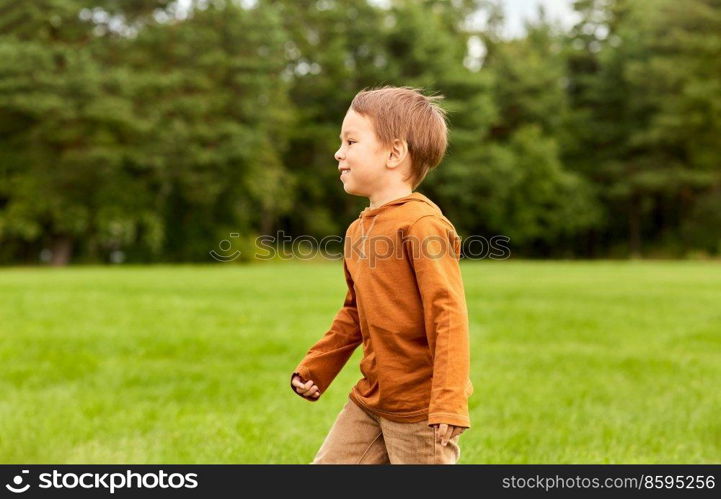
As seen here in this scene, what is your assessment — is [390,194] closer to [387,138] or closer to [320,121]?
[387,138]

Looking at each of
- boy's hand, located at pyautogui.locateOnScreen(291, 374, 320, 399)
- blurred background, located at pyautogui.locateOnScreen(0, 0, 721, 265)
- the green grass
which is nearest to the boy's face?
boy's hand, located at pyautogui.locateOnScreen(291, 374, 320, 399)

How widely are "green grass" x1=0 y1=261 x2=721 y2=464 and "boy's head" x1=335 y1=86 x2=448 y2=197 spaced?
2190 mm

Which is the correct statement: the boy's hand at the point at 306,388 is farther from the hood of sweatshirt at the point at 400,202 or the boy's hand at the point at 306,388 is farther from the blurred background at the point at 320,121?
the blurred background at the point at 320,121

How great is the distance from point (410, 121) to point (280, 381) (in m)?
4.25

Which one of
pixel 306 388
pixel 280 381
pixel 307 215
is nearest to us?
pixel 306 388

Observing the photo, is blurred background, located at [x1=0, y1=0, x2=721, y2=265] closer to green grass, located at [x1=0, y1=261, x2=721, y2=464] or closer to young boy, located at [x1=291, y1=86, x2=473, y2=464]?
green grass, located at [x1=0, y1=261, x2=721, y2=464]

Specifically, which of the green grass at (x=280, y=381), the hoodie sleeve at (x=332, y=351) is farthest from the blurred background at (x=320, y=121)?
the hoodie sleeve at (x=332, y=351)

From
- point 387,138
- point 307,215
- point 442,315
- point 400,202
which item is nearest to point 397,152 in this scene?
point 387,138

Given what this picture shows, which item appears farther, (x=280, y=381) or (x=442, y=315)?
(x=280, y=381)

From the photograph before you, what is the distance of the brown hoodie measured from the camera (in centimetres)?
233

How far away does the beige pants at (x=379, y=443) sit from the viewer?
8.15 feet

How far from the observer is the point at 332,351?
2.80 m
